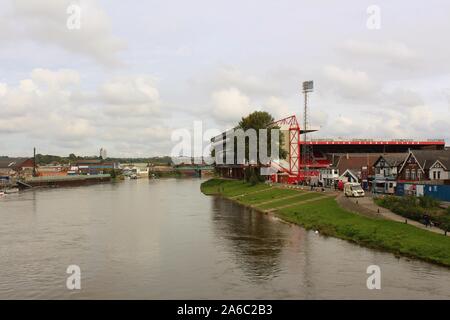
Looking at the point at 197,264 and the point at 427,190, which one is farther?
the point at 427,190

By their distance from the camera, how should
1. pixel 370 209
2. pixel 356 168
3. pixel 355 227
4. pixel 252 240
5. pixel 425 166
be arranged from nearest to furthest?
pixel 252 240, pixel 355 227, pixel 370 209, pixel 425 166, pixel 356 168

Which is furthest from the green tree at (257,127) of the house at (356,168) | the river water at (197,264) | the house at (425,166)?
the river water at (197,264)

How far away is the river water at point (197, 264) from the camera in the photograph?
30.8m

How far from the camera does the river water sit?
30.8 metres

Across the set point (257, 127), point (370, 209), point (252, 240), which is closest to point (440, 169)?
point (370, 209)

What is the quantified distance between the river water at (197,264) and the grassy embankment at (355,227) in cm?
158

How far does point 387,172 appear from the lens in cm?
8325

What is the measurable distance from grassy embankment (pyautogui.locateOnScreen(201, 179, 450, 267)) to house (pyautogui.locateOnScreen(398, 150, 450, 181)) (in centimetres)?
1367

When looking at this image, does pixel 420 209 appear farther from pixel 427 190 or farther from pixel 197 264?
pixel 197 264

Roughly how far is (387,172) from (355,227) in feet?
120

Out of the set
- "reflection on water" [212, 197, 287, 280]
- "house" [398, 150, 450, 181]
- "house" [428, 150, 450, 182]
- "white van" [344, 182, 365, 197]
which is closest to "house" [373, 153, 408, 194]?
"house" [398, 150, 450, 181]

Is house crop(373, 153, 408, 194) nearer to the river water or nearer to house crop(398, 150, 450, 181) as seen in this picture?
house crop(398, 150, 450, 181)

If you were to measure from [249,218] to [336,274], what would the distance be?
3396 centimetres

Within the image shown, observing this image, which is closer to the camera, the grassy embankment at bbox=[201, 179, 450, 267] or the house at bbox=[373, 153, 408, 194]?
the grassy embankment at bbox=[201, 179, 450, 267]
